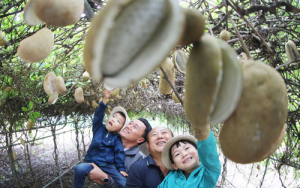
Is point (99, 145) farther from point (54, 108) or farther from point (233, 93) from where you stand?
point (233, 93)

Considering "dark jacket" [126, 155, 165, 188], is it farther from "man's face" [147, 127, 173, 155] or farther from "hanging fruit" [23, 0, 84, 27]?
"hanging fruit" [23, 0, 84, 27]

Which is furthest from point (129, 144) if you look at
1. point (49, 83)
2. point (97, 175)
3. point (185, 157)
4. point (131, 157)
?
point (49, 83)

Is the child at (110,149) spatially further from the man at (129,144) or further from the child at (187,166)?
the child at (187,166)

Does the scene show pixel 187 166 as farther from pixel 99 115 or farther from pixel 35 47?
pixel 99 115

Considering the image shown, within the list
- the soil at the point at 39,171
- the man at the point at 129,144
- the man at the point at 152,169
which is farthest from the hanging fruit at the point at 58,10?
the soil at the point at 39,171

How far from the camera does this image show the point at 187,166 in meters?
1.13

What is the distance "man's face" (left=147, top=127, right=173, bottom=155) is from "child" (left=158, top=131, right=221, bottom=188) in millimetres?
167

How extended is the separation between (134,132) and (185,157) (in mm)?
709

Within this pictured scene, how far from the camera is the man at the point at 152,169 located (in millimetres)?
1361

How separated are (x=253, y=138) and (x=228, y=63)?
0.27 feet

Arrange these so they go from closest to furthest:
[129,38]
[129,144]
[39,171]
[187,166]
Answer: [129,38] < [187,166] < [129,144] < [39,171]

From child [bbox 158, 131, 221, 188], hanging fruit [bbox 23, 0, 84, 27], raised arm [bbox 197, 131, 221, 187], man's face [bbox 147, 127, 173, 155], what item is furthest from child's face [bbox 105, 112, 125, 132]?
hanging fruit [bbox 23, 0, 84, 27]

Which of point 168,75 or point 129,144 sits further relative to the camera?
point 129,144

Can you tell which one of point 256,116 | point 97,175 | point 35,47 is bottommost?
point 97,175
